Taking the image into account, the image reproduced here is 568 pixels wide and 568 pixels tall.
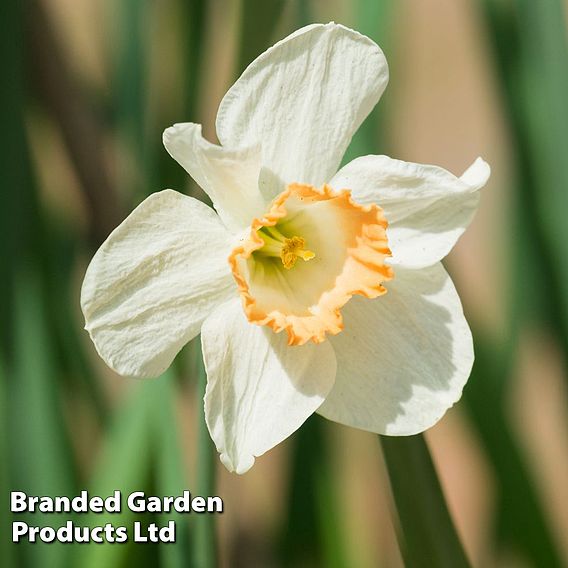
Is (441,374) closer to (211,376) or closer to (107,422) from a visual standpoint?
(211,376)

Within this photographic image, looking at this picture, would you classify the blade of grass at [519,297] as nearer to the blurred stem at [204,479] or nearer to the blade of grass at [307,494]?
the blade of grass at [307,494]

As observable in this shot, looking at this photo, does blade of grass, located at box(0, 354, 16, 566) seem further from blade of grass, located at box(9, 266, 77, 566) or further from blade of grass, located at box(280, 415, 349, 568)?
blade of grass, located at box(280, 415, 349, 568)

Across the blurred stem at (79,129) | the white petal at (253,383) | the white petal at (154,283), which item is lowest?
the white petal at (253,383)

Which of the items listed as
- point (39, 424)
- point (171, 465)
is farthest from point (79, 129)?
point (171, 465)

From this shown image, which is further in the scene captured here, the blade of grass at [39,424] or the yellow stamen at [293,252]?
the blade of grass at [39,424]

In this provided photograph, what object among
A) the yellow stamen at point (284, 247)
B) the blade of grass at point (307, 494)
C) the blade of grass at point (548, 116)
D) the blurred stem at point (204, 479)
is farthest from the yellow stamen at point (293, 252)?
the blade of grass at point (307, 494)

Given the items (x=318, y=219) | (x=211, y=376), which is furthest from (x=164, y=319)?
(x=318, y=219)

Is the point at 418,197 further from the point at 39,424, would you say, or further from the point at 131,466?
the point at 39,424

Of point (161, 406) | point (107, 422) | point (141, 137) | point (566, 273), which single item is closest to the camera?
point (161, 406)
